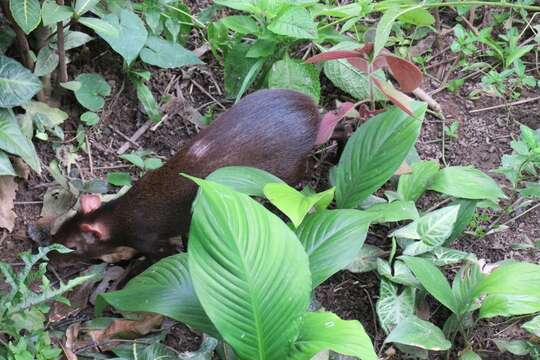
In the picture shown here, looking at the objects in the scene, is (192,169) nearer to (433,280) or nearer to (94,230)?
(94,230)

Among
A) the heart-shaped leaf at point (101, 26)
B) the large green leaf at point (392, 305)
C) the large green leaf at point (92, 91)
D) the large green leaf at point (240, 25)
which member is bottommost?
the large green leaf at point (392, 305)

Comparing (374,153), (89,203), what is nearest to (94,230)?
(89,203)

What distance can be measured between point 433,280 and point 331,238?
0.53 meters

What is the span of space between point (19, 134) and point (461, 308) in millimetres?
2304

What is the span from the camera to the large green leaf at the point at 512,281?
3.25 metres

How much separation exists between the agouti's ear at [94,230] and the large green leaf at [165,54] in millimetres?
1007

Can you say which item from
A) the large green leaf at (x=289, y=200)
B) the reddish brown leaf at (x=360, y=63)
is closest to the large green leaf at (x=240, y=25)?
the reddish brown leaf at (x=360, y=63)

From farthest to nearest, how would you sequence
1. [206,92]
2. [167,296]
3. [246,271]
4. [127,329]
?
1. [206,92]
2. [127,329]
3. [167,296]
4. [246,271]

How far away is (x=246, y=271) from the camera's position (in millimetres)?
2768

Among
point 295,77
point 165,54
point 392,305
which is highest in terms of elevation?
point 165,54

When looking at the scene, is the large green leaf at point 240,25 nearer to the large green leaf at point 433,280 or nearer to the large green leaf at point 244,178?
the large green leaf at point 244,178

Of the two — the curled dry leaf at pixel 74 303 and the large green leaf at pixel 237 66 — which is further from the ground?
the large green leaf at pixel 237 66

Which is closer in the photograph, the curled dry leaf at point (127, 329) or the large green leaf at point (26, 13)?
the curled dry leaf at point (127, 329)

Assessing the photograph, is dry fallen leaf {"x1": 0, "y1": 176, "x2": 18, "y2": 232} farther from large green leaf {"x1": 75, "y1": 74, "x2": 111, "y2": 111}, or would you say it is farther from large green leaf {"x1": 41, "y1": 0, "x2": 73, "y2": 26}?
large green leaf {"x1": 41, "y1": 0, "x2": 73, "y2": 26}
